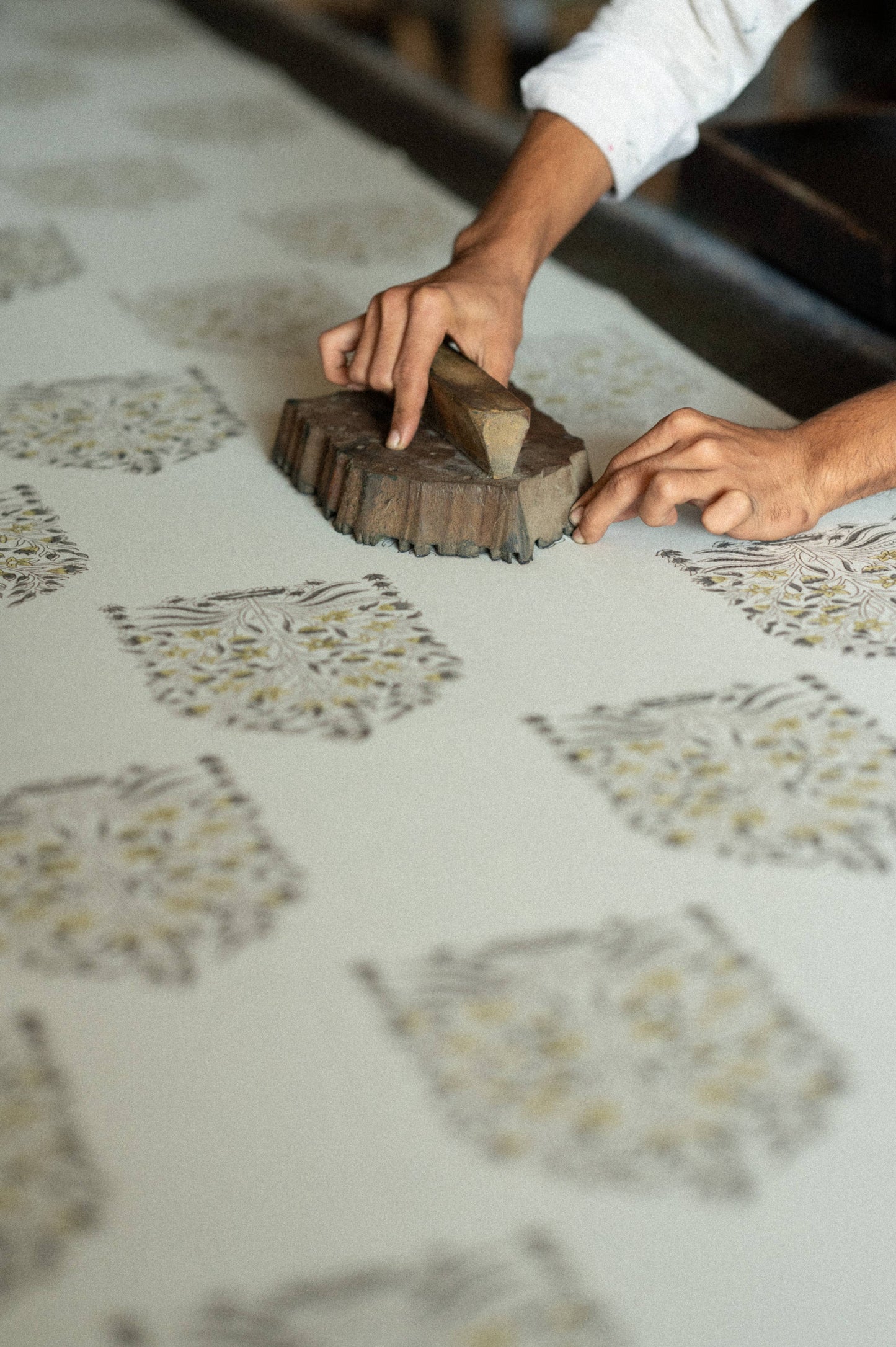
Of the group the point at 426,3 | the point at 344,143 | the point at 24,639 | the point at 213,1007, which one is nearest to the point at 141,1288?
the point at 213,1007

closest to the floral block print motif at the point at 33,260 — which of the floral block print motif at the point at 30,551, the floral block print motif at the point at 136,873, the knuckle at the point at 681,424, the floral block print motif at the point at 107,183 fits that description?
the floral block print motif at the point at 107,183

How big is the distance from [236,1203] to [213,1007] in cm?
12

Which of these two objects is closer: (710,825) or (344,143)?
(710,825)

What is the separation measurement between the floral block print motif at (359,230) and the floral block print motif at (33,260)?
293mm

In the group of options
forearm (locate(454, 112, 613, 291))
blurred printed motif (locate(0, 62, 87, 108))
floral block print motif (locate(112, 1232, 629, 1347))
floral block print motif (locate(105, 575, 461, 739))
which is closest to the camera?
floral block print motif (locate(112, 1232, 629, 1347))

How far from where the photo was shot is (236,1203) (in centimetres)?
59

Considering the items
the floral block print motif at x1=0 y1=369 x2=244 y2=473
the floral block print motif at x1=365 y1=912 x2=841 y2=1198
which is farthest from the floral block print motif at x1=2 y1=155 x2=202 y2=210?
the floral block print motif at x1=365 y1=912 x2=841 y2=1198

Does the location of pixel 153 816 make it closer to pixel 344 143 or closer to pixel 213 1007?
pixel 213 1007

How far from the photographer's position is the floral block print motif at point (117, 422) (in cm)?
136

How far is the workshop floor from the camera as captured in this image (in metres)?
0.57

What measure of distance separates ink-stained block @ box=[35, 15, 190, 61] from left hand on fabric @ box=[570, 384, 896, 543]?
2472mm

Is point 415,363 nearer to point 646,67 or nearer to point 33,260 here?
point 646,67

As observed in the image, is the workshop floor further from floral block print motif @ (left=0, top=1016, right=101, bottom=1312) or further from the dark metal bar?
the dark metal bar

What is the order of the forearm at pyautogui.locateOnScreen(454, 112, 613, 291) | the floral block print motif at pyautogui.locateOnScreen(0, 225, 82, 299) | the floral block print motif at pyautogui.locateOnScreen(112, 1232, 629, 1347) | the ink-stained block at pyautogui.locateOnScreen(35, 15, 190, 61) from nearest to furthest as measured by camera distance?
the floral block print motif at pyautogui.locateOnScreen(112, 1232, 629, 1347) → the forearm at pyautogui.locateOnScreen(454, 112, 613, 291) → the floral block print motif at pyautogui.locateOnScreen(0, 225, 82, 299) → the ink-stained block at pyautogui.locateOnScreen(35, 15, 190, 61)
